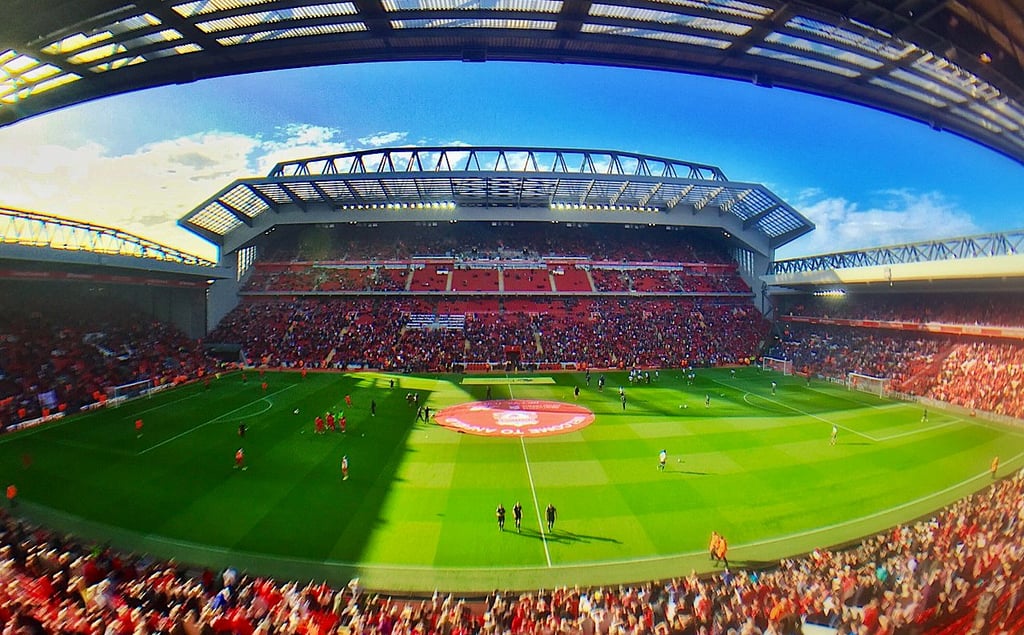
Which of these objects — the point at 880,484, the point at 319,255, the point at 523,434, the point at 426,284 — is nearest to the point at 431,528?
the point at 523,434

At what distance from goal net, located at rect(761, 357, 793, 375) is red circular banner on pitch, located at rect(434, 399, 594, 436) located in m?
27.1

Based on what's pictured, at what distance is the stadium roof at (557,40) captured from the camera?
173 inches

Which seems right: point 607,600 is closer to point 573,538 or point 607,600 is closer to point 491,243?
point 573,538

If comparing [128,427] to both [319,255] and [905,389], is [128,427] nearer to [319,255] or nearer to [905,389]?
[319,255]

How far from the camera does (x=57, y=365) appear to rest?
28234mm

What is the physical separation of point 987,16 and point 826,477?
18.5 m

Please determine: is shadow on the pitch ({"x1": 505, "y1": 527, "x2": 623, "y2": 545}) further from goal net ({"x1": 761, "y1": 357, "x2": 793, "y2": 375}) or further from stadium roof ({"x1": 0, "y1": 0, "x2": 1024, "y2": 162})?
goal net ({"x1": 761, "y1": 357, "x2": 793, "y2": 375})

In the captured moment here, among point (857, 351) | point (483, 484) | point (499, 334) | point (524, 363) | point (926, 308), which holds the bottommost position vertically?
point (483, 484)

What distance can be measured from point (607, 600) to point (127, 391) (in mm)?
34941

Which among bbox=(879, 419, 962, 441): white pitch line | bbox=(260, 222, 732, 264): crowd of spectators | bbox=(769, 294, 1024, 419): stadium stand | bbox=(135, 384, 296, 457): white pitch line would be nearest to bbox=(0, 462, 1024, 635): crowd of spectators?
bbox=(135, 384, 296, 457): white pitch line

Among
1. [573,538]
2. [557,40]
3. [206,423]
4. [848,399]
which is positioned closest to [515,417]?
[573,538]

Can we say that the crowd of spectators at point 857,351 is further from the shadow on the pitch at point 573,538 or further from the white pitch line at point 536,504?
the shadow on the pitch at point 573,538

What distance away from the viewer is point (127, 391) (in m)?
29.1

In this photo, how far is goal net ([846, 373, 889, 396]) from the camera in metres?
32.8
